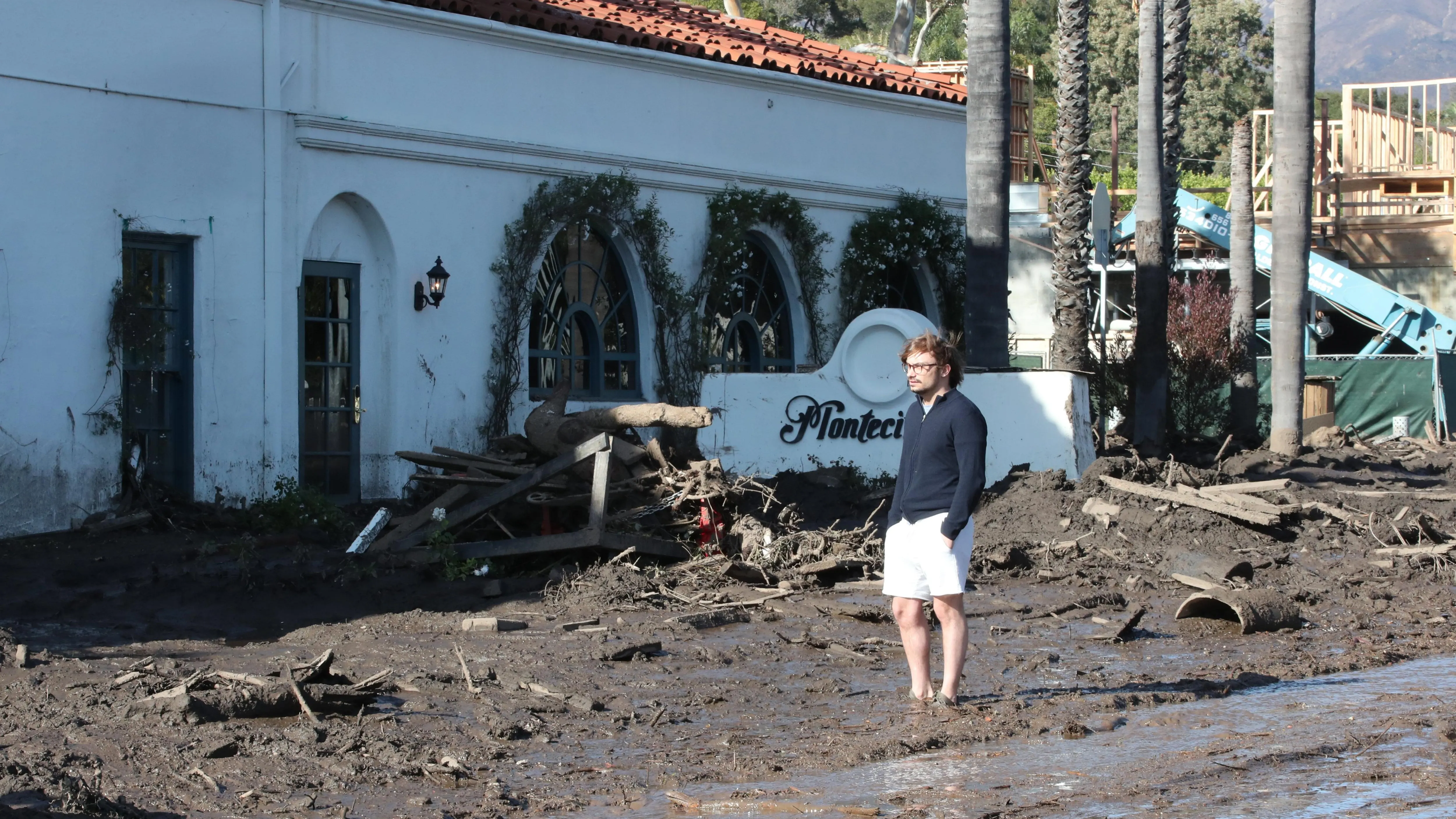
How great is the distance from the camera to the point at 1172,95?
2334 centimetres

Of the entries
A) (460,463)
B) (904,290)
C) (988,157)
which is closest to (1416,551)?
(988,157)

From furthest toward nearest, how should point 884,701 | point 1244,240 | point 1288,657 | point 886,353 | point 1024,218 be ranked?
point 1024,218 → point 1244,240 → point 886,353 → point 1288,657 → point 884,701

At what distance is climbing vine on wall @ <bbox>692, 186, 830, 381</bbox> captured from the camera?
18.2 metres

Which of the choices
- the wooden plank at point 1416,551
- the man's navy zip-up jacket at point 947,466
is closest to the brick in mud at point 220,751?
the man's navy zip-up jacket at point 947,466

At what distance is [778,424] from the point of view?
15.3 metres

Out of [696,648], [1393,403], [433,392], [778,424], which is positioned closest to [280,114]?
[433,392]

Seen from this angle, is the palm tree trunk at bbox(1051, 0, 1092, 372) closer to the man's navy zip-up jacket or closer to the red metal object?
the red metal object

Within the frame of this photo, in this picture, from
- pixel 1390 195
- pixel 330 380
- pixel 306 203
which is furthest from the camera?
pixel 1390 195

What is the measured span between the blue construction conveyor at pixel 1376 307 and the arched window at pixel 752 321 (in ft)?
42.6

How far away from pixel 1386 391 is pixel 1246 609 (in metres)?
19.2

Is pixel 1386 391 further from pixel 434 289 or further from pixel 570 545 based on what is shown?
pixel 570 545

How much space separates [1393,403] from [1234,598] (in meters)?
19.1

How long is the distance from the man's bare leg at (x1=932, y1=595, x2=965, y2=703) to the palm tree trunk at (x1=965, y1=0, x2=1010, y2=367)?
8111 millimetres

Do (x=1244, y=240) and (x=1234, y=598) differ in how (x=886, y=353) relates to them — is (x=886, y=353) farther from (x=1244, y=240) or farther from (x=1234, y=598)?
(x=1244, y=240)
